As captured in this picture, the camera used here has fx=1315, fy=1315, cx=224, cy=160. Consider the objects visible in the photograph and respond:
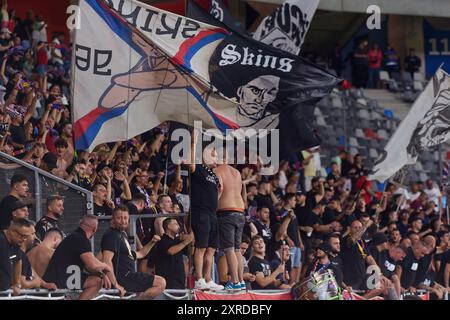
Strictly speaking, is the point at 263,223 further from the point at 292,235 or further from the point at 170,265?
the point at 170,265

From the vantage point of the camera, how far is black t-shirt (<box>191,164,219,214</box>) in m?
15.2

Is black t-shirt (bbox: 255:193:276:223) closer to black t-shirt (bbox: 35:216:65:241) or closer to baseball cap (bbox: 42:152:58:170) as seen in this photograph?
baseball cap (bbox: 42:152:58:170)

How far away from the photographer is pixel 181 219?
1565 cm

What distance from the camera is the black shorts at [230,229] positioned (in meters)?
15.4

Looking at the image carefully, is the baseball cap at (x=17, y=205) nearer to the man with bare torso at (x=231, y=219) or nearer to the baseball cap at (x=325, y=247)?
the man with bare torso at (x=231, y=219)

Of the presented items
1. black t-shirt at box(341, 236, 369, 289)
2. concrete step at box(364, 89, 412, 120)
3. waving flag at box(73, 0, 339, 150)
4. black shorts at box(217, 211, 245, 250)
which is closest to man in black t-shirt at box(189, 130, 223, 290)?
black shorts at box(217, 211, 245, 250)

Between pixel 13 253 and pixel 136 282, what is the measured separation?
1.58 meters

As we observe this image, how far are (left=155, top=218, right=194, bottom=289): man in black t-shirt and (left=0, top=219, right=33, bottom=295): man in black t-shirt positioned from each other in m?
2.12

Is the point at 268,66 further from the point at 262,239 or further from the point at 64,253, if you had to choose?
the point at 64,253

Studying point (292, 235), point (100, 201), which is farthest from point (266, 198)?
point (100, 201)

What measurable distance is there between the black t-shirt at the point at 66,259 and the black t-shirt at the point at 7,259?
453 millimetres

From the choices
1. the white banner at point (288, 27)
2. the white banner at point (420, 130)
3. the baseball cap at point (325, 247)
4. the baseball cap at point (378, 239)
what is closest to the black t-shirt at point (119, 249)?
the baseball cap at point (325, 247)
